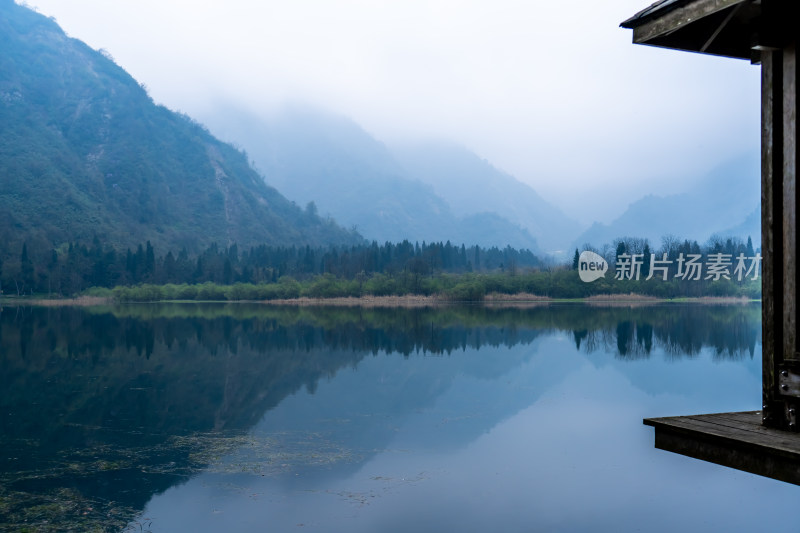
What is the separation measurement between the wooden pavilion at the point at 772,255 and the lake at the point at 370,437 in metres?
6.01

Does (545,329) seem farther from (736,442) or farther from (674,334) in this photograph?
(736,442)

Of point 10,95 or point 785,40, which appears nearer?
point 785,40

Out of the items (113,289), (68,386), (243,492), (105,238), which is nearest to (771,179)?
(243,492)

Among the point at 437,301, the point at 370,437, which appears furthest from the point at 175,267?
the point at 370,437

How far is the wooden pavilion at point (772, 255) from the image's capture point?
4.26 m

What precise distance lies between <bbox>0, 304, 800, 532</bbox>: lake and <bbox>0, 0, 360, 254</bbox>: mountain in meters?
89.1

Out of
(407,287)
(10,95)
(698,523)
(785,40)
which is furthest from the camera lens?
(10,95)

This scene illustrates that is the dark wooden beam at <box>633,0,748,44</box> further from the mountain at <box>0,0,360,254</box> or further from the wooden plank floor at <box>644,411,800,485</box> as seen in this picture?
the mountain at <box>0,0,360,254</box>

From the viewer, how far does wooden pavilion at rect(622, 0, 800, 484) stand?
4.26 m

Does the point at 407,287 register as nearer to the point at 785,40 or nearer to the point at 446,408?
the point at 446,408

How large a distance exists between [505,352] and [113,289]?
75329 mm

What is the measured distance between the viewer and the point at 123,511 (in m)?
10.4
